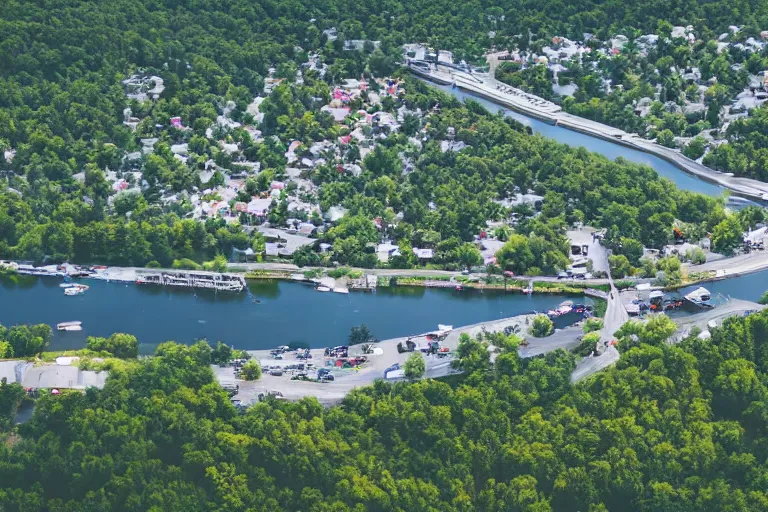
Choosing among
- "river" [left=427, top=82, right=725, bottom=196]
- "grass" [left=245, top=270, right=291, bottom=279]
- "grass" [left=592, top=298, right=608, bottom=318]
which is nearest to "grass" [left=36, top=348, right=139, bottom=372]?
"grass" [left=245, top=270, right=291, bottom=279]

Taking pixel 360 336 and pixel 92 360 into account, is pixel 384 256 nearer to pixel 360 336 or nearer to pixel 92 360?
pixel 360 336

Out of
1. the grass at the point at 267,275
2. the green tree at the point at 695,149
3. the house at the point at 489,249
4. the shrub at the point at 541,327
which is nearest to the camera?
the shrub at the point at 541,327

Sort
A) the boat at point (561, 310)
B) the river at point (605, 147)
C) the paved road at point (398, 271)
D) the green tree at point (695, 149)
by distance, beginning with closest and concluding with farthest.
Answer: the boat at point (561, 310)
the paved road at point (398, 271)
the river at point (605, 147)
the green tree at point (695, 149)

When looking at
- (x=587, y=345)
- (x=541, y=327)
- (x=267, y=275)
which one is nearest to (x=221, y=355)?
(x=267, y=275)

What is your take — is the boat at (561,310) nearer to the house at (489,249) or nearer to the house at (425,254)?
the house at (489,249)

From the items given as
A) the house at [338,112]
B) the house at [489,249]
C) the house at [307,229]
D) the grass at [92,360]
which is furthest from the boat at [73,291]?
the house at [338,112]

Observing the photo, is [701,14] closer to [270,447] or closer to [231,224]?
[231,224]
